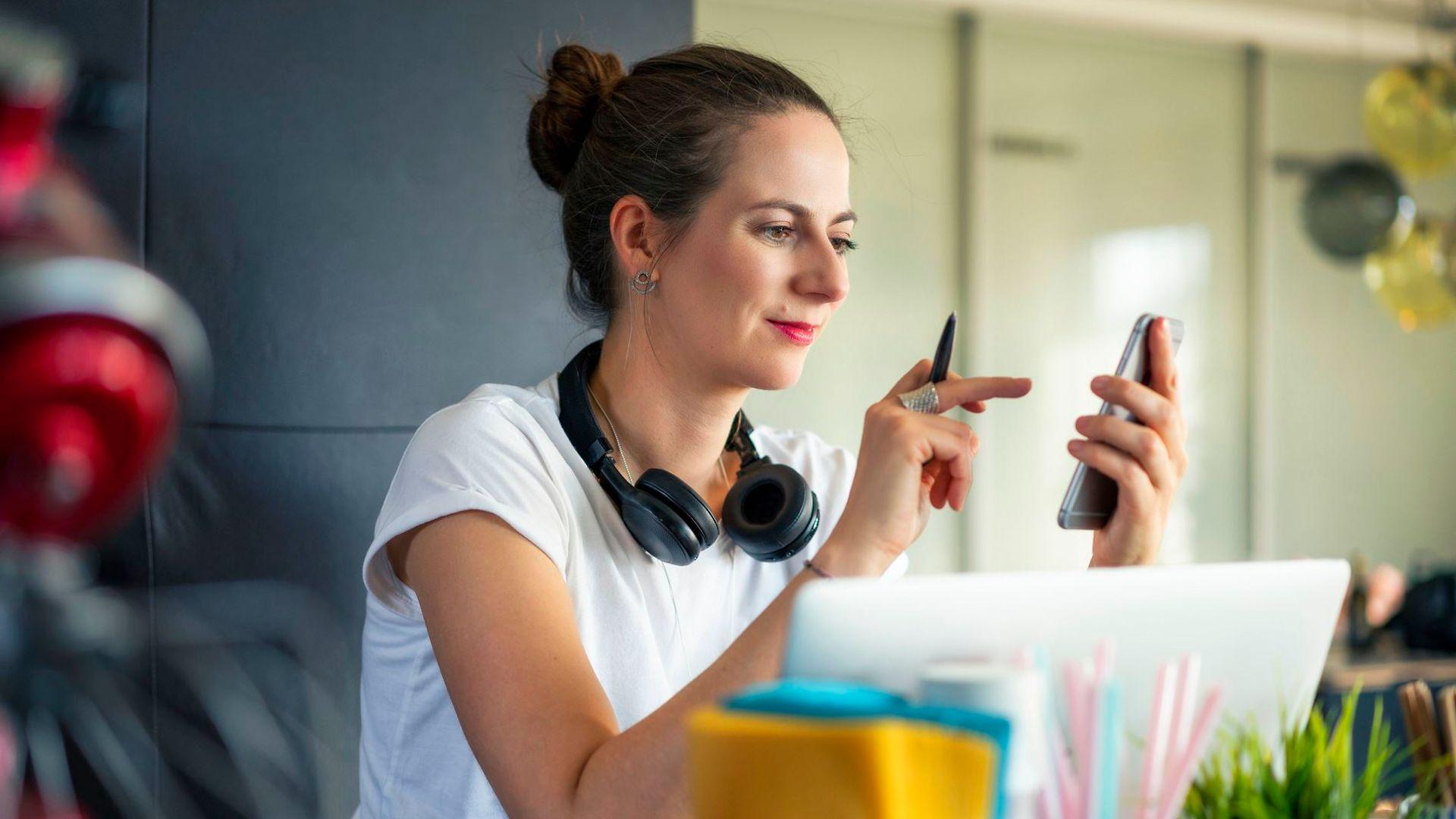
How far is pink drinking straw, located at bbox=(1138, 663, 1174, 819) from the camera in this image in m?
0.75

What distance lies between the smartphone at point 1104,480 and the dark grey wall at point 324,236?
913 millimetres

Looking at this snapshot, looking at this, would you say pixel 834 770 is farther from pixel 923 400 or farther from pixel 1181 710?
pixel 923 400

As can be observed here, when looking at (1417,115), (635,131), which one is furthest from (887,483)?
(1417,115)

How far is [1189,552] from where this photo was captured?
16.3ft

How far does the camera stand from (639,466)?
1.57 meters

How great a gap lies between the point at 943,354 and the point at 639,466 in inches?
18.9

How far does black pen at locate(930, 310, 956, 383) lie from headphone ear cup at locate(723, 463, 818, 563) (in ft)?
0.80

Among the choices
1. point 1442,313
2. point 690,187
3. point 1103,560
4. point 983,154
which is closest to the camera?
point 1103,560

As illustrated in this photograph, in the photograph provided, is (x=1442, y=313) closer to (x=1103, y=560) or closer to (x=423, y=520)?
(x=1103, y=560)

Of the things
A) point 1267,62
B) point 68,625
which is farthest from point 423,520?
point 1267,62

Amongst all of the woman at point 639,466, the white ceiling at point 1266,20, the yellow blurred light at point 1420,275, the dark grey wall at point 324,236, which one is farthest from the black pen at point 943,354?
the white ceiling at point 1266,20

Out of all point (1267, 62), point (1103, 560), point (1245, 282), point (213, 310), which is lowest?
point (1103, 560)

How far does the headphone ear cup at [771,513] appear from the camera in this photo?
1.43 m

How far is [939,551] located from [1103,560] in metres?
3.33
